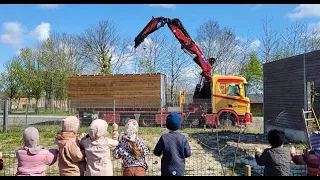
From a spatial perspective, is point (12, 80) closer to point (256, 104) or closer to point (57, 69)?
point (57, 69)

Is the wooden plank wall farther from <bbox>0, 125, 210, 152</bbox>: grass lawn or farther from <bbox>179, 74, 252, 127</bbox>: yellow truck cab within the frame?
<bbox>0, 125, 210, 152</bbox>: grass lawn

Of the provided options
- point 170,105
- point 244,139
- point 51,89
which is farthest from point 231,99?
point 51,89

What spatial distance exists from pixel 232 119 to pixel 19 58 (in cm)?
3671

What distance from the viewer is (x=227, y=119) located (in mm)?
19312

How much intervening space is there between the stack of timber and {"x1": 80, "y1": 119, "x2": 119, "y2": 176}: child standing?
15662 mm

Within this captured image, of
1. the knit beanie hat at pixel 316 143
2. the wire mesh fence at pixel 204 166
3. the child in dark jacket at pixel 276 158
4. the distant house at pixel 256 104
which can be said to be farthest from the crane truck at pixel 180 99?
the distant house at pixel 256 104

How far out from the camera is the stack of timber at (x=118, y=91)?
20.8 m

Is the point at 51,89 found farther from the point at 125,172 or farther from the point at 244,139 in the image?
the point at 125,172

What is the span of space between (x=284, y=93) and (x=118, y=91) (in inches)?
383

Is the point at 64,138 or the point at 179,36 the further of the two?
the point at 179,36

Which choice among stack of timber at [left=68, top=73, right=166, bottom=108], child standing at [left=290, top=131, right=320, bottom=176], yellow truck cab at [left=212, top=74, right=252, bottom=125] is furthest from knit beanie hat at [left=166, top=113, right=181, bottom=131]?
stack of timber at [left=68, top=73, right=166, bottom=108]

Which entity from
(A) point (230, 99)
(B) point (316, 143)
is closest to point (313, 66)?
(A) point (230, 99)

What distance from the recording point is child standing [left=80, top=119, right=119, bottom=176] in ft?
15.0

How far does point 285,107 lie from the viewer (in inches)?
604
